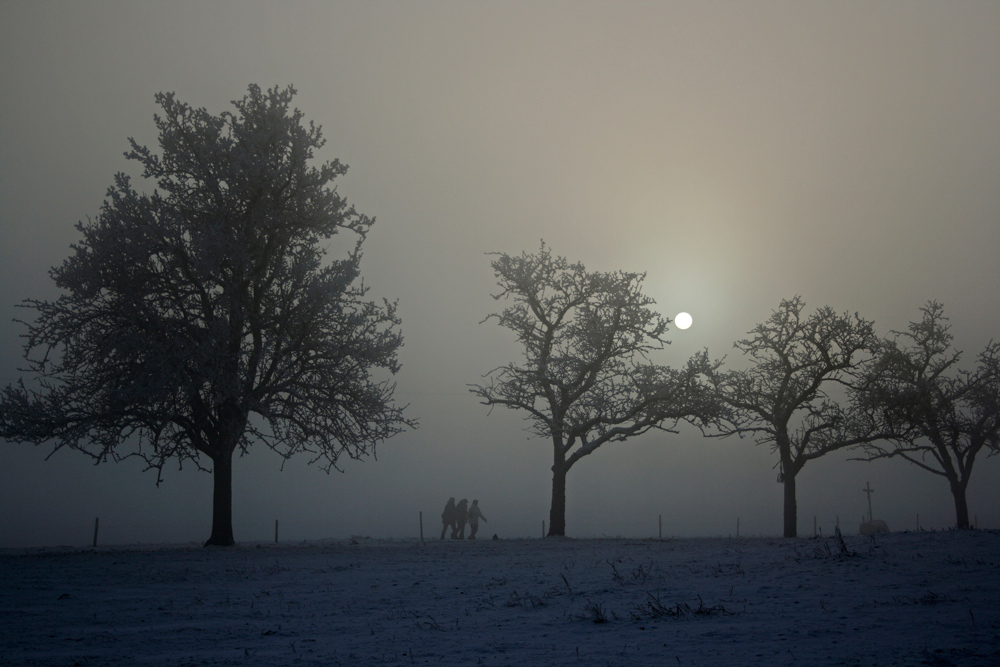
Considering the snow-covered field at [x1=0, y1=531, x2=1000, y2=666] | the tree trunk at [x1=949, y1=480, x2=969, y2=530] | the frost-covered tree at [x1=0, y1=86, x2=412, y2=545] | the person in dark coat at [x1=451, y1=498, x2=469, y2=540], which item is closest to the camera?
the snow-covered field at [x1=0, y1=531, x2=1000, y2=666]

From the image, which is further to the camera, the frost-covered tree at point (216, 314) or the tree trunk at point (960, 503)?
the tree trunk at point (960, 503)

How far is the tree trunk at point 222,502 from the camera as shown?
2138 centimetres

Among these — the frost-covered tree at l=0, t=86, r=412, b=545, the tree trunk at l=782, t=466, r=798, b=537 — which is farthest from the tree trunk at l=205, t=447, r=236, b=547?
the tree trunk at l=782, t=466, r=798, b=537

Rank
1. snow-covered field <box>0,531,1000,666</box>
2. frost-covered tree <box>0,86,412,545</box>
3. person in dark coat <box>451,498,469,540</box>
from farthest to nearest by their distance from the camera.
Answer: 1. person in dark coat <box>451,498,469,540</box>
2. frost-covered tree <box>0,86,412,545</box>
3. snow-covered field <box>0,531,1000,666</box>

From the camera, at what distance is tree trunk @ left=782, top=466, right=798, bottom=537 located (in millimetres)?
26516

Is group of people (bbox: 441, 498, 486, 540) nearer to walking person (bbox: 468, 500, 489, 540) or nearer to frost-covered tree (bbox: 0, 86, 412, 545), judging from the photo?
walking person (bbox: 468, 500, 489, 540)

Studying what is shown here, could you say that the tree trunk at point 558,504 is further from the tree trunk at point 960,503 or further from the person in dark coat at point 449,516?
the tree trunk at point 960,503

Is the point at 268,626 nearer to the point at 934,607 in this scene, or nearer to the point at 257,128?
the point at 934,607

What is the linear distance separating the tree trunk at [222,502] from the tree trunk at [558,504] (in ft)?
36.4

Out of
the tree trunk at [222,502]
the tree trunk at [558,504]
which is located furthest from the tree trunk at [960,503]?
the tree trunk at [222,502]

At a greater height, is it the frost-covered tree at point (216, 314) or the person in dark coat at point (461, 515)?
the frost-covered tree at point (216, 314)

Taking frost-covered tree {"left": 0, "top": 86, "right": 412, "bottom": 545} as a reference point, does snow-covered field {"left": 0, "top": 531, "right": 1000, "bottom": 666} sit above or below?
below

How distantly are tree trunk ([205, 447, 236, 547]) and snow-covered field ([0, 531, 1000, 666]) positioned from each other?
6.98m

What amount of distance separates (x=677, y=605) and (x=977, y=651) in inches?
120
